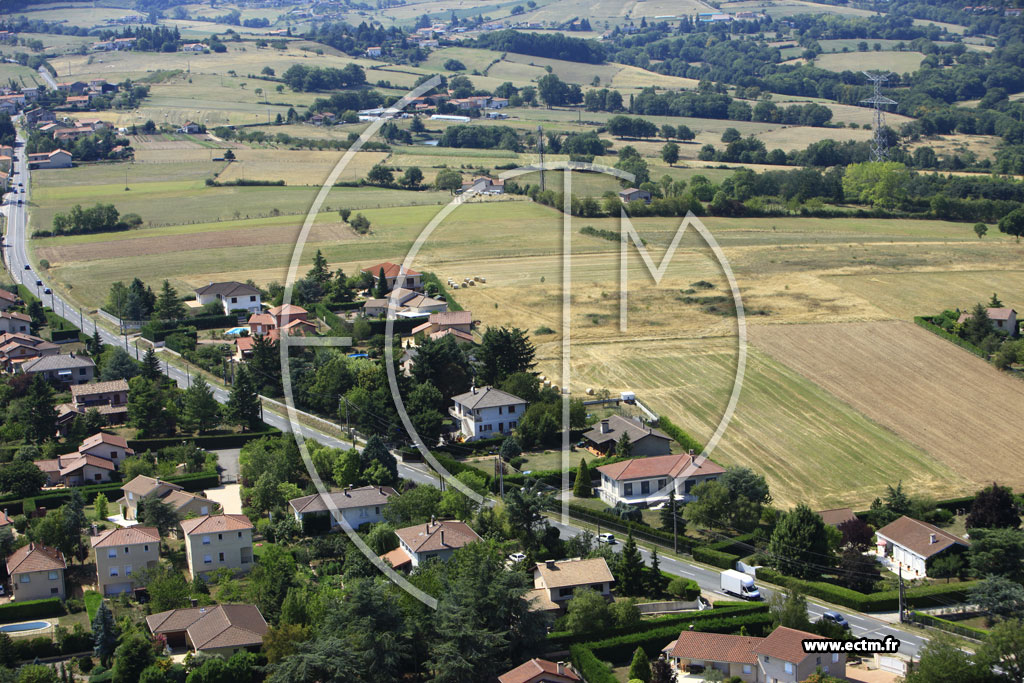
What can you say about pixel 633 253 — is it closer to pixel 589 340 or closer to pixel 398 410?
pixel 589 340

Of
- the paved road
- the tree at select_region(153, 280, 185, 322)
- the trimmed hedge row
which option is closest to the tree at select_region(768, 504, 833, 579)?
the trimmed hedge row

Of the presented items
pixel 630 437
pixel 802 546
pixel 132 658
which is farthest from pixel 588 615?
pixel 630 437

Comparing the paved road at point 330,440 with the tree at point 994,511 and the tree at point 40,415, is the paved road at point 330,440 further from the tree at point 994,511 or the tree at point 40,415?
the tree at point 40,415

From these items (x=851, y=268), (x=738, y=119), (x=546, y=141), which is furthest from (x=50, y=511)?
(x=738, y=119)

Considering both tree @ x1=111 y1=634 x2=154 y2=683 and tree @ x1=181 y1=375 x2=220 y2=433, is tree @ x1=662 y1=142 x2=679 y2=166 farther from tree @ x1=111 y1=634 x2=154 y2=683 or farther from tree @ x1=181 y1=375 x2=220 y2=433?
tree @ x1=111 y1=634 x2=154 y2=683

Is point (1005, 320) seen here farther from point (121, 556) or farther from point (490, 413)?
point (121, 556)

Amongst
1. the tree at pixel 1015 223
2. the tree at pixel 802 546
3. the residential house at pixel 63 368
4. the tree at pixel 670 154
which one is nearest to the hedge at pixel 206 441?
the residential house at pixel 63 368

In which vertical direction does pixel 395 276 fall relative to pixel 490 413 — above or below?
above
